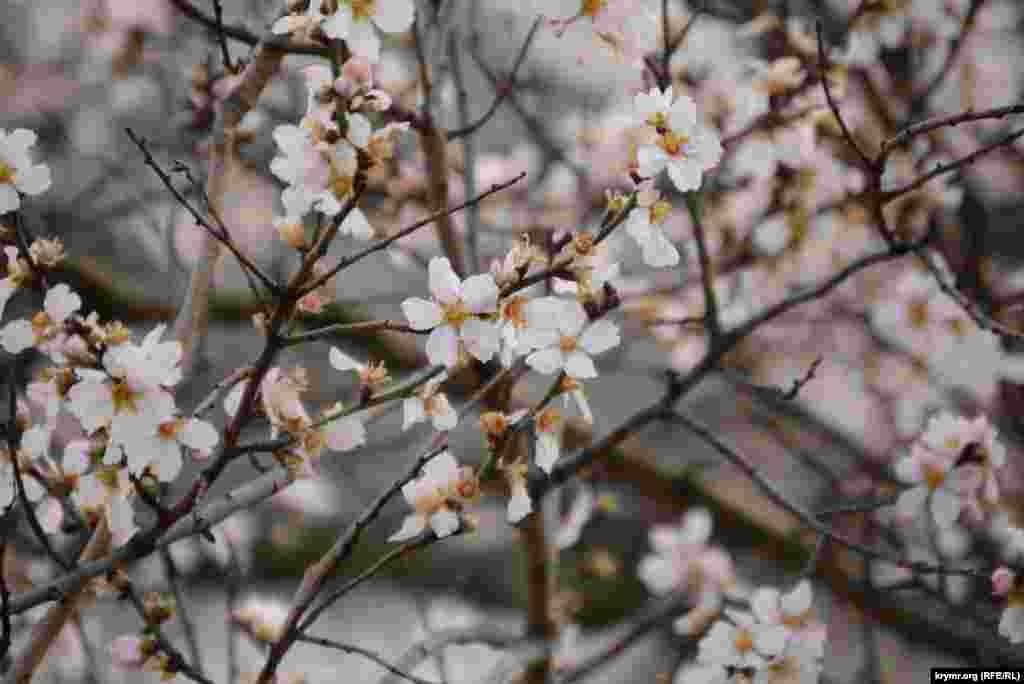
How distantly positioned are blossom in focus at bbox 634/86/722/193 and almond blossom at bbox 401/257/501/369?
23 cm

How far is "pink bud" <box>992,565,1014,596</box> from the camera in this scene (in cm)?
131

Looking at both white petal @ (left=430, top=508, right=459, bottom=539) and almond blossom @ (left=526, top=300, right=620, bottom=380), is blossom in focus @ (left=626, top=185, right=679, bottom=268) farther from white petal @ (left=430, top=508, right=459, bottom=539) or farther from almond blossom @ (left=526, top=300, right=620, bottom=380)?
white petal @ (left=430, top=508, right=459, bottom=539)

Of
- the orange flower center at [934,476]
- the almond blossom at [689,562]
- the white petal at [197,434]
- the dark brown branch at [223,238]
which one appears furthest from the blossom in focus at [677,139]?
the almond blossom at [689,562]

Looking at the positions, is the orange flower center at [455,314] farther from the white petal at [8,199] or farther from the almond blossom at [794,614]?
the almond blossom at [794,614]

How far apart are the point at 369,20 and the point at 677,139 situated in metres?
0.30

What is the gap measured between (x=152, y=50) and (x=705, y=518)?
181 centimetres

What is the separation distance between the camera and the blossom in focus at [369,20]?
106cm

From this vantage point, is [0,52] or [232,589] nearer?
[232,589]

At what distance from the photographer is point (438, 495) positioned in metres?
1.21

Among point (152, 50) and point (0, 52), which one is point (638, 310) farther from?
point (0, 52)

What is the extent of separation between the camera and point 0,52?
3977 mm

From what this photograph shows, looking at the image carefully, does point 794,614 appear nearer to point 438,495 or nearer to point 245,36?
point 438,495

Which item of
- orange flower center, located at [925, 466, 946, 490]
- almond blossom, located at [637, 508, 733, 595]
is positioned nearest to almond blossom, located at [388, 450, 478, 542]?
orange flower center, located at [925, 466, 946, 490]

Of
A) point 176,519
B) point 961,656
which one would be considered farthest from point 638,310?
point 176,519
